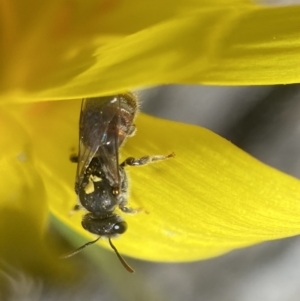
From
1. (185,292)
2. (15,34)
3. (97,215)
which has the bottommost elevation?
(185,292)

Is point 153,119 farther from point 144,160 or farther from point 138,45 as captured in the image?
point 138,45

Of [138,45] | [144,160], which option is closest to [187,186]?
[144,160]

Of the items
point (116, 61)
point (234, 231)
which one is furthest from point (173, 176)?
point (116, 61)

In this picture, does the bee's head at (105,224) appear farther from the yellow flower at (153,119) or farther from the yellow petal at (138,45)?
the yellow petal at (138,45)

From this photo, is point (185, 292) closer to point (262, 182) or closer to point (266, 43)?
point (262, 182)

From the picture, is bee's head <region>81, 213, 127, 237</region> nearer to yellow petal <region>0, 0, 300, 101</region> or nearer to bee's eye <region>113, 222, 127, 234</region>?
bee's eye <region>113, 222, 127, 234</region>

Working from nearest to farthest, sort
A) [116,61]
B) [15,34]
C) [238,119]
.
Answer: [116,61]
[15,34]
[238,119]

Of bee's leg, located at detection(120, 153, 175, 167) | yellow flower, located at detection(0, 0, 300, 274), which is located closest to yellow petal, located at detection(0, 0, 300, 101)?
yellow flower, located at detection(0, 0, 300, 274)
